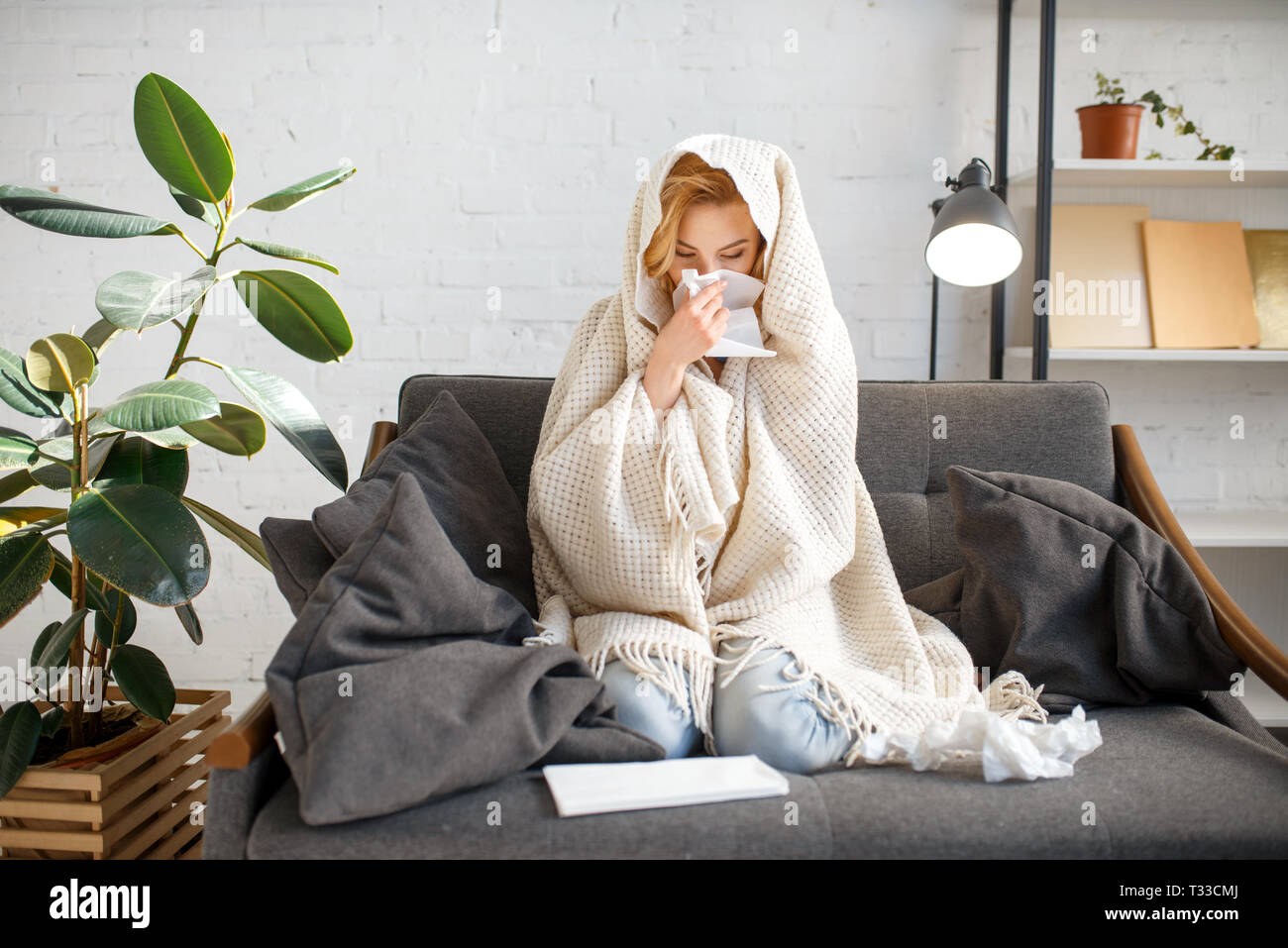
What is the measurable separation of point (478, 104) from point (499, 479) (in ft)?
3.83

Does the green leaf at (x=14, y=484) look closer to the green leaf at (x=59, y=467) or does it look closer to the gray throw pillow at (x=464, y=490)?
the green leaf at (x=59, y=467)

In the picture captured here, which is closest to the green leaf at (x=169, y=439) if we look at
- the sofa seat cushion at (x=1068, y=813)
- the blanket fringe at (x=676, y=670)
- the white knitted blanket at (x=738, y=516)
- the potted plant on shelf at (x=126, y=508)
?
the potted plant on shelf at (x=126, y=508)

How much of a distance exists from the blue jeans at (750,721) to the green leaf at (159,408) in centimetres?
64

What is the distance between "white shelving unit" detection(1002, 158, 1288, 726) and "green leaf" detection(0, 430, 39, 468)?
6.38 feet

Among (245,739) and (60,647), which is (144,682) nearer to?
(60,647)

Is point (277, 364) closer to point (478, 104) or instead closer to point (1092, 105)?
point (478, 104)

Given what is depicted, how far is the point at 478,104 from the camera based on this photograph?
2.27 m

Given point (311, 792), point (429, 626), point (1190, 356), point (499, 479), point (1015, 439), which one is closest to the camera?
point (311, 792)

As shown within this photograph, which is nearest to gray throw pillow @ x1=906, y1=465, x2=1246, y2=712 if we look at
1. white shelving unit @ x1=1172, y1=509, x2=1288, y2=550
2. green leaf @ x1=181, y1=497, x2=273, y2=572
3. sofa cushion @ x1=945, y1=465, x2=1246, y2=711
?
sofa cushion @ x1=945, y1=465, x2=1246, y2=711

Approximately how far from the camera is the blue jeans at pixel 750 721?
121cm

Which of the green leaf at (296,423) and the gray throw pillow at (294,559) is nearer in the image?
the gray throw pillow at (294,559)

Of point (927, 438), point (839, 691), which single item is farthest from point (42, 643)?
point (927, 438)

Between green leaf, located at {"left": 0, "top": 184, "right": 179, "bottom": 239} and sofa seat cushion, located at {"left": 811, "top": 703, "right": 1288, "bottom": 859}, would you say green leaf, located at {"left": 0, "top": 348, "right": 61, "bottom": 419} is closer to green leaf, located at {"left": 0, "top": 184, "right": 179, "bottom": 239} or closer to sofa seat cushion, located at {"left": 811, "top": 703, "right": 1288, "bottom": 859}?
green leaf, located at {"left": 0, "top": 184, "right": 179, "bottom": 239}
